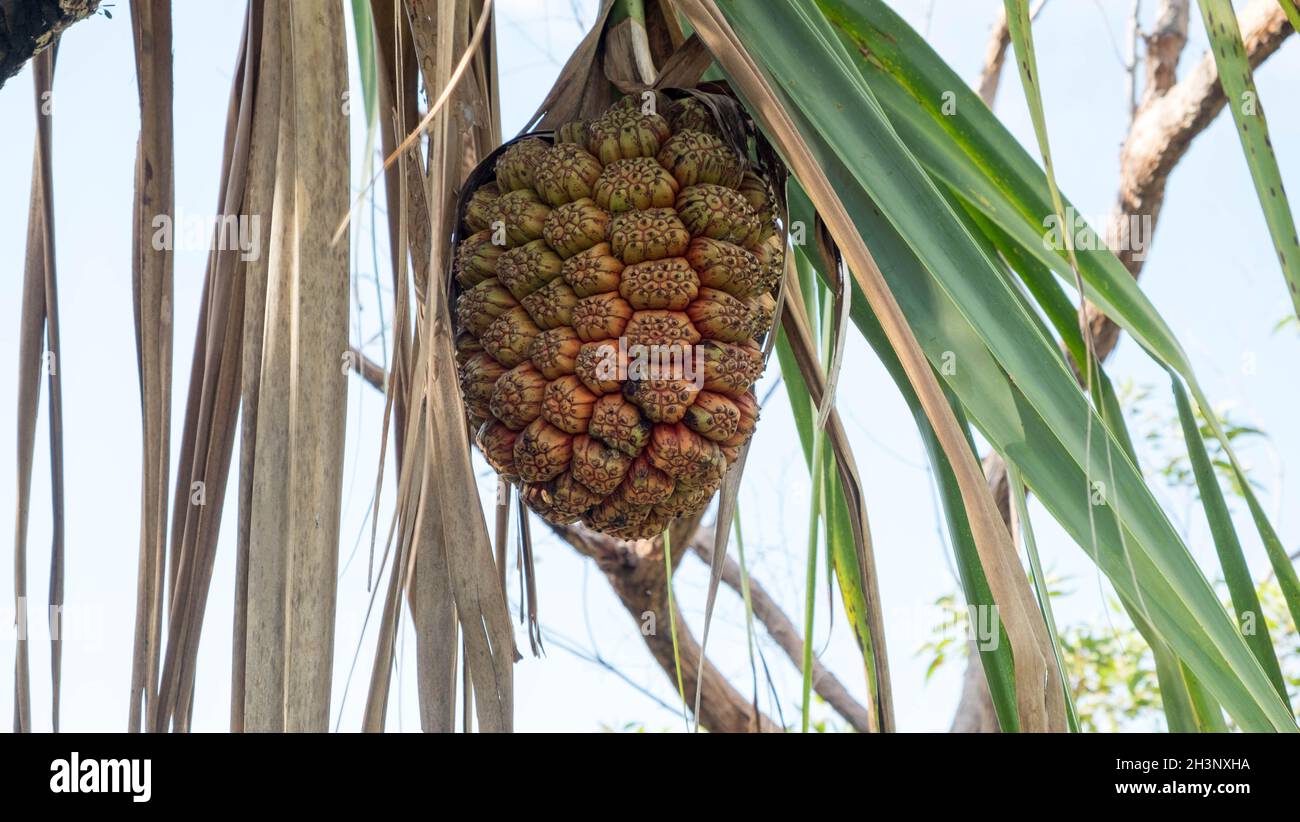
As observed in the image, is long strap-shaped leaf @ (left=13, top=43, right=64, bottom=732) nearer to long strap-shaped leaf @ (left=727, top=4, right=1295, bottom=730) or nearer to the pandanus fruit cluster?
the pandanus fruit cluster

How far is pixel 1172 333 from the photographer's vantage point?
0.85m

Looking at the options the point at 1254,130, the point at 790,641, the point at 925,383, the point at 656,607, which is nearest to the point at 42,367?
the point at 925,383

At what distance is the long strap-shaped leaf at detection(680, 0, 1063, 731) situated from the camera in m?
0.64

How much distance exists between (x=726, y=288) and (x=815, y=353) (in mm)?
134

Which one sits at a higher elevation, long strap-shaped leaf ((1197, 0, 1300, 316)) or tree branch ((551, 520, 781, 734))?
long strap-shaped leaf ((1197, 0, 1300, 316))

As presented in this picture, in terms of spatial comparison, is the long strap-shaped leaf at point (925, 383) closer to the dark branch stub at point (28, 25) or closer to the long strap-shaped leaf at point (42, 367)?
the dark branch stub at point (28, 25)

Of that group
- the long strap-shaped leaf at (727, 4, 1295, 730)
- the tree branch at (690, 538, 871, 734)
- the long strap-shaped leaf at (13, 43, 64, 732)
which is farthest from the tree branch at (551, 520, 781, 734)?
the long strap-shaped leaf at (727, 4, 1295, 730)

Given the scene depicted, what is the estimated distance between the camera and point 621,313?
71cm

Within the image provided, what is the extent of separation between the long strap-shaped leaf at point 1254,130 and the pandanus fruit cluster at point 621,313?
1.07ft

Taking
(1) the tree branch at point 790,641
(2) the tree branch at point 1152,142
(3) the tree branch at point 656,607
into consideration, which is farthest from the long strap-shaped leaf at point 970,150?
(1) the tree branch at point 790,641

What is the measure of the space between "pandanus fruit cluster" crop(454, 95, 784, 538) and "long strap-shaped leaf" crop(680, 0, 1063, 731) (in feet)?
0.22

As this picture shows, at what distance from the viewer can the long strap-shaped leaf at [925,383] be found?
0.64 metres
